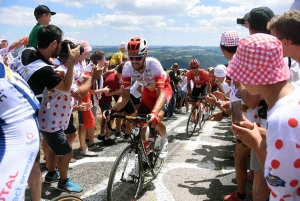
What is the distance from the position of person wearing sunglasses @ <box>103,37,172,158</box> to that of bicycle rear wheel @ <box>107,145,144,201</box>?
1.89 ft

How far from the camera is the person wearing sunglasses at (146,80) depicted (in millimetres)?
3891

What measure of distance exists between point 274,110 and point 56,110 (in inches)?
123

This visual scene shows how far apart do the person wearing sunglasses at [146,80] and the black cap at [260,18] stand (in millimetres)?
1505

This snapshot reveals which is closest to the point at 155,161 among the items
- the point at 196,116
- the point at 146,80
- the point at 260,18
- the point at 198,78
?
the point at 146,80

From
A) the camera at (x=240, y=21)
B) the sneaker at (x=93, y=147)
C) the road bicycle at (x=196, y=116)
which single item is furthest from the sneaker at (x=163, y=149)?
the road bicycle at (x=196, y=116)

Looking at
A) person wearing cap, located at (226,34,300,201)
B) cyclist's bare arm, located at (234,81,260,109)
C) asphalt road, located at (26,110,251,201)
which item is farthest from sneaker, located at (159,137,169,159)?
person wearing cap, located at (226,34,300,201)

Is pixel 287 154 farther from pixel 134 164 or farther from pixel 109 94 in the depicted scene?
pixel 109 94

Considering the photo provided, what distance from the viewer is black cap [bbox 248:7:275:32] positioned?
10.5 ft

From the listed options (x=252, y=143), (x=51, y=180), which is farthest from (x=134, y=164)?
(x=252, y=143)

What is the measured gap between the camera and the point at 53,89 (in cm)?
377

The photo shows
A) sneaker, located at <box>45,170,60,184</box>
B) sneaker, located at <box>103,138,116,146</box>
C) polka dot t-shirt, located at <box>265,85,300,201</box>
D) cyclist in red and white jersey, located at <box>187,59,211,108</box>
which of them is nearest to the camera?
polka dot t-shirt, located at <box>265,85,300,201</box>

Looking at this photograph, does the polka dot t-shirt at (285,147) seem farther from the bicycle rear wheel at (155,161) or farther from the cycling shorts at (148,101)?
the cycling shorts at (148,101)

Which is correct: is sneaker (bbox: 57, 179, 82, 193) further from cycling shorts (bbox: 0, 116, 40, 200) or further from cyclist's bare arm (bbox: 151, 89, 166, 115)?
cycling shorts (bbox: 0, 116, 40, 200)

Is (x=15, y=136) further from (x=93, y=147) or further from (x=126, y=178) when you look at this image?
(x=93, y=147)
